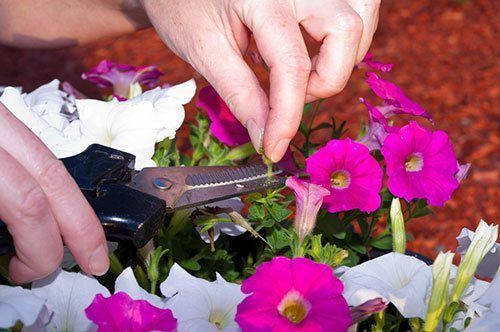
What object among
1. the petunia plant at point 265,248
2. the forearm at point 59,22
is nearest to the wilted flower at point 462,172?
the petunia plant at point 265,248

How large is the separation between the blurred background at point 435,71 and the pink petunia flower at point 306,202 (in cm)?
151

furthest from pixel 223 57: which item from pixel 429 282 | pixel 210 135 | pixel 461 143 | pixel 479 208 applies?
pixel 461 143

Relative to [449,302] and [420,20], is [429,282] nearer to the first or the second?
[449,302]

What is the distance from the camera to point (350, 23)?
0.95m

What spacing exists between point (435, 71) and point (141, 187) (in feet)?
7.47

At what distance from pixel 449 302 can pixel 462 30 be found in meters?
2.57

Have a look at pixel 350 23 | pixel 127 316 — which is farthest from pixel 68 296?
pixel 350 23

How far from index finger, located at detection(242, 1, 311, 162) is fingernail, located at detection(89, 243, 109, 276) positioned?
0.24m

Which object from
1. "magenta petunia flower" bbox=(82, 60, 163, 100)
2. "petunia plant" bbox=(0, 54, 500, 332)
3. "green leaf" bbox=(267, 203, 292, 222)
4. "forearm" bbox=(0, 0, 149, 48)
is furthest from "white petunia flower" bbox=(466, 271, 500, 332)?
"forearm" bbox=(0, 0, 149, 48)

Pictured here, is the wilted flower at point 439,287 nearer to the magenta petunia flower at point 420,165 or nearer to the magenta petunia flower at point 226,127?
the magenta petunia flower at point 420,165

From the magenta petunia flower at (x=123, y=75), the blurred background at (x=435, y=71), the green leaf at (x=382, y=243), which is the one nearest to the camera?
the green leaf at (x=382, y=243)

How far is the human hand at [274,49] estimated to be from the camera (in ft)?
3.02

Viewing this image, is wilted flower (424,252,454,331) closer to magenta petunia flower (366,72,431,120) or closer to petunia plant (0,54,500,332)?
petunia plant (0,54,500,332)

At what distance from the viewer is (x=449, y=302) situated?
2.60 feet
